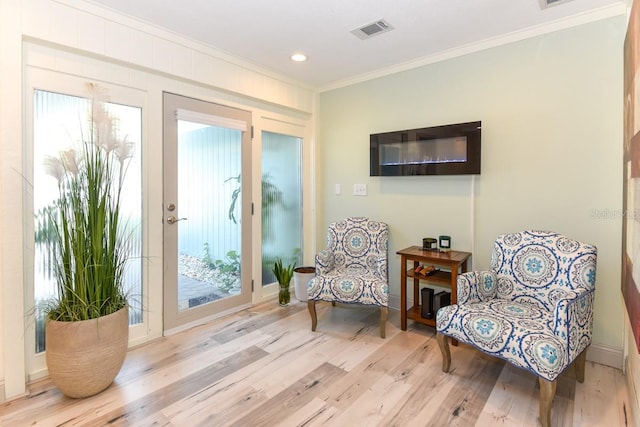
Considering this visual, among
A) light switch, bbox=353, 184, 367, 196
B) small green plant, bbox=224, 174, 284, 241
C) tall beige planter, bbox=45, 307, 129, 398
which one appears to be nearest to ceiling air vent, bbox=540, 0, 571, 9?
light switch, bbox=353, 184, 367, 196

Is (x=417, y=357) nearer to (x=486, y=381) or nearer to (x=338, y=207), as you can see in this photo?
(x=486, y=381)

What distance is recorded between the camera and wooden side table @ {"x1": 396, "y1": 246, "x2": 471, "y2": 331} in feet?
8.79

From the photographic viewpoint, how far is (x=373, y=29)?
8.45 ft

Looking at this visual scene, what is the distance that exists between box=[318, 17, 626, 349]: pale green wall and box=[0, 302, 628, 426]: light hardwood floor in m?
0.82

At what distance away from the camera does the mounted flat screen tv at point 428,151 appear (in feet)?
9.24

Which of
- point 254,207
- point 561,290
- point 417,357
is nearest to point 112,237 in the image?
point 254,207

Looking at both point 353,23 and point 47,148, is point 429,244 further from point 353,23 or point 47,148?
point 47,148

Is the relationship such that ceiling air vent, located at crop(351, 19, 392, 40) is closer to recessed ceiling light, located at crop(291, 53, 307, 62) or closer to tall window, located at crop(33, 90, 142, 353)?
recessed ceiling light, located at crop(291, 53, 307, 62)

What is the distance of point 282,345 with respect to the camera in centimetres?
264

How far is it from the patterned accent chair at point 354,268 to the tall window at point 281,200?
0.66 m

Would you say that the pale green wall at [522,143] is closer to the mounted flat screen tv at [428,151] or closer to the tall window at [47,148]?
the mounted flat screen tv at [428,151]

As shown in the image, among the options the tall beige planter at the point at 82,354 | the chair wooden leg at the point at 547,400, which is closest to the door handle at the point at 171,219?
the tall beige planter at the point at 82,354

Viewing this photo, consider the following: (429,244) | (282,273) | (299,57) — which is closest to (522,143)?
(429,244)

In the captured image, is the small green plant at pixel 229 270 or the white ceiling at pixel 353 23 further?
the small green plant at pixel 229 270
